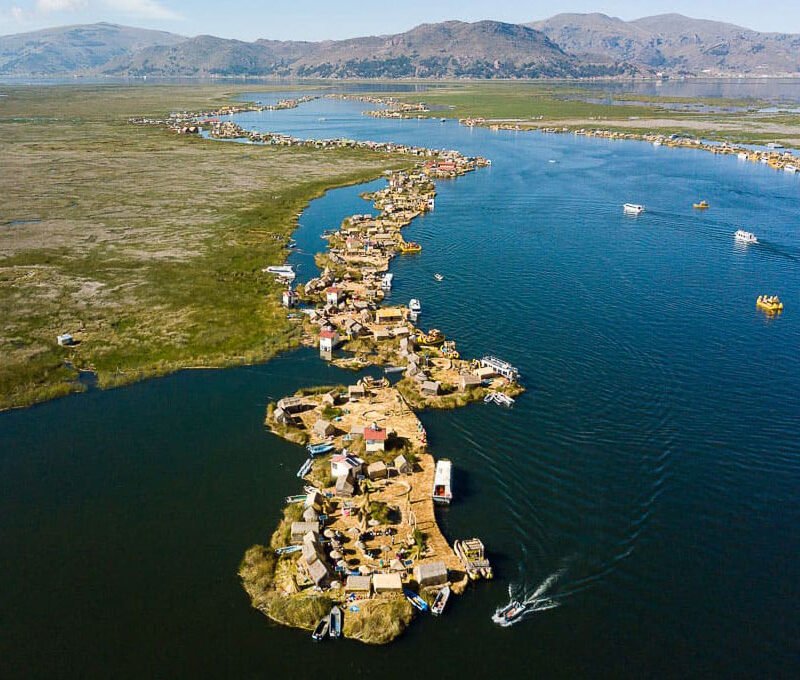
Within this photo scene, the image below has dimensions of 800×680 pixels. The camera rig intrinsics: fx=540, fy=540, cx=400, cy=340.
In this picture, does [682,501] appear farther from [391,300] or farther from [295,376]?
[391,300]

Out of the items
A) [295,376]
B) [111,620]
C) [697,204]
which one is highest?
[697,204]

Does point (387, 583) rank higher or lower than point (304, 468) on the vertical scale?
lower

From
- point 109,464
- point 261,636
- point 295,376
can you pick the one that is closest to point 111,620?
point 261,636

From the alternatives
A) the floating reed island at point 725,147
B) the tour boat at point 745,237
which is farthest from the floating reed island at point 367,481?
the floating reed island at point 725,147

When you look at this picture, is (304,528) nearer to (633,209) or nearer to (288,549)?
(288,549)

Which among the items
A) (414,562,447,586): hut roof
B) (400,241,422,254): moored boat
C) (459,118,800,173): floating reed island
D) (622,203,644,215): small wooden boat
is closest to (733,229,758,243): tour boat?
(622,203,644,215): small wooden boat

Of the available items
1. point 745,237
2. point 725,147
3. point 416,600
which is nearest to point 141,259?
point 416,600

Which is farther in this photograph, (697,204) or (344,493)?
(697,204)
